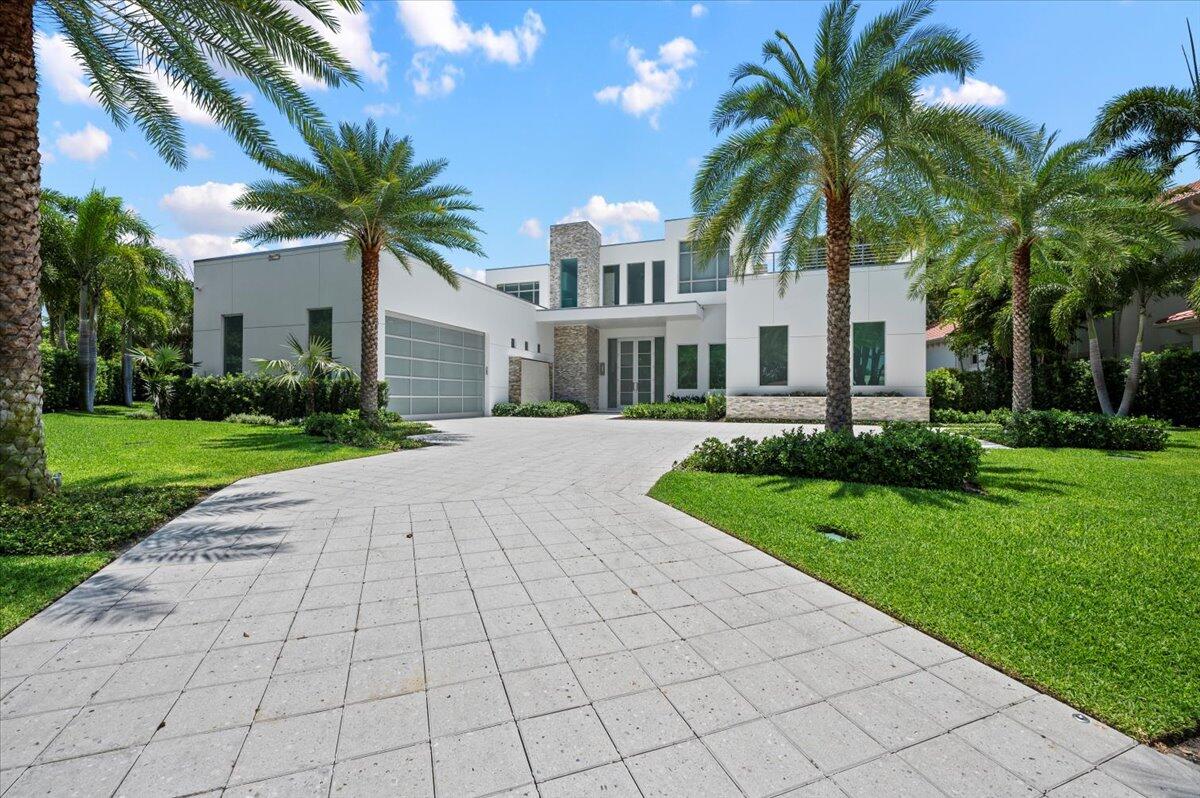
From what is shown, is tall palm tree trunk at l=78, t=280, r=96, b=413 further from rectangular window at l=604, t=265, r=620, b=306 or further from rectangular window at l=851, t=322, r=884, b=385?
rectangular window at l=851, t=322, r=884, b=385

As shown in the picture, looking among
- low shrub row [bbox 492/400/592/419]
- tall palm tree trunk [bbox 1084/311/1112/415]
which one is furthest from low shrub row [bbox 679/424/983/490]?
low shrub row [bbox 492/400/592/419]

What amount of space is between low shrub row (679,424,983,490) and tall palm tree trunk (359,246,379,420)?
877cm

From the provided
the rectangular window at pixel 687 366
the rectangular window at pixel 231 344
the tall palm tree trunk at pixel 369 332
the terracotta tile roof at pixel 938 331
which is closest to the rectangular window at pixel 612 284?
the rectangular window at pixel 687 366

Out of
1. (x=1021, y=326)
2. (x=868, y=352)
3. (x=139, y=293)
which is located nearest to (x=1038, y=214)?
(x=1021, y=326)

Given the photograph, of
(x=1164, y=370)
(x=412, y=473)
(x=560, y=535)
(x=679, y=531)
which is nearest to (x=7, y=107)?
(x=412, y=473)

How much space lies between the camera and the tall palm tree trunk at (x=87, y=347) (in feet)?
61.7

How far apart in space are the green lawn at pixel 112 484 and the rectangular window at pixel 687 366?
16018 millimetres

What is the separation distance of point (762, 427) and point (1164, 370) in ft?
42.8

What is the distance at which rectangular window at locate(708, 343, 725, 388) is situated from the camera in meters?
24.1

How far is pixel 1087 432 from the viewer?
12062 mm

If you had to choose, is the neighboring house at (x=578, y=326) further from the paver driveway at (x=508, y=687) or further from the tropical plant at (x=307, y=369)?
the paver driveway at (x=508, y=687)

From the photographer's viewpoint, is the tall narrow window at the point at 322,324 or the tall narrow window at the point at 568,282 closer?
the tall narrow window at the point at 322,324

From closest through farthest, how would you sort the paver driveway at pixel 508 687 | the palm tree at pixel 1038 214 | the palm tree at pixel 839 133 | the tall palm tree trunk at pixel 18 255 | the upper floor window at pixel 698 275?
the paver driveway at pixel 508 687 → the tall palm tree trunk at pixel 18 255 → the palm tree at pixel 839 133 → the palm tree at pixel 1038 214 → the upper floor window at pixel 698 275

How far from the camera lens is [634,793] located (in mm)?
2070
